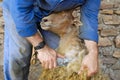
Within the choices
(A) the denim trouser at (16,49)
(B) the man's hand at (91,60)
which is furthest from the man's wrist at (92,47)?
(A) the denim trouser at (16,49)

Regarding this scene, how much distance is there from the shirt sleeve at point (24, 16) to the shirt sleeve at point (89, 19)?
0.29 metres

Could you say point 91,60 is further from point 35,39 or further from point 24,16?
point 24,16

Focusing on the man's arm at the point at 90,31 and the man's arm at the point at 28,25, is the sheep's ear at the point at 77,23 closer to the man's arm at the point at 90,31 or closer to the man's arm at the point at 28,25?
the man's arm at the point at 90,31

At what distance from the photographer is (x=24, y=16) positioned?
6.24 ft

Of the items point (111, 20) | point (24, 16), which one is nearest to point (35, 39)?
point (24, 16)

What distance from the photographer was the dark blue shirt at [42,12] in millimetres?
1903

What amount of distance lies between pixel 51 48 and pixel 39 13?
0.77 ft

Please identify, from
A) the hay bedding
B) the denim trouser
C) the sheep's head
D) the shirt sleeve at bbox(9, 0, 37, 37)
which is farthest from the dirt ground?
the shirt sleeve at bbox(9, 0, 37, 37)

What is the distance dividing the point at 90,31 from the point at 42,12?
0.95 feet

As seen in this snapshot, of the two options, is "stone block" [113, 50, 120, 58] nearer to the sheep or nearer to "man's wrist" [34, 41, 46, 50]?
the sheep

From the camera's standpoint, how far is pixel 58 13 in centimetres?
204

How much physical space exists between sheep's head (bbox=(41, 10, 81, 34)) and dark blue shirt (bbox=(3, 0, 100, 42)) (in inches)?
1.3

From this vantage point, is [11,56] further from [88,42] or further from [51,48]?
[88,42]

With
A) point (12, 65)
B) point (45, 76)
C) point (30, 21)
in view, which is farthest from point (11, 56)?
point (30, 21)
